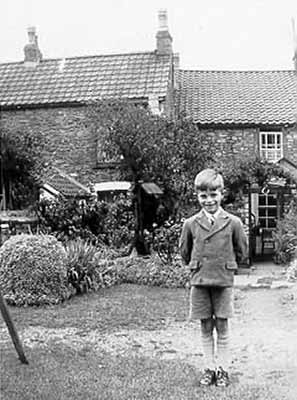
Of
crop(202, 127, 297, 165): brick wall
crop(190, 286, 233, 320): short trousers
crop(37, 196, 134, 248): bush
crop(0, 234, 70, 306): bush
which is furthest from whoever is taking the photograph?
crop(202, 127, 297, 165): brick wall

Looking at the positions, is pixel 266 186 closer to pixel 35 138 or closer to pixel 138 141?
pixel 138 141

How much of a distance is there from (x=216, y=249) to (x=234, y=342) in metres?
2.43

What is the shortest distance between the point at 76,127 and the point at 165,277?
7354mm

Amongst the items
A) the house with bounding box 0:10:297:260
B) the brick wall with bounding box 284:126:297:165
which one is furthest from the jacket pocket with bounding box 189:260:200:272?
the brick wall with bounding box 284:126:297:165

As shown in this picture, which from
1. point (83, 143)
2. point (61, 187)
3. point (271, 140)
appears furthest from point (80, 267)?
point (271, 140)

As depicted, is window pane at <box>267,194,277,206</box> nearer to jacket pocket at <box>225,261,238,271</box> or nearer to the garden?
the garden

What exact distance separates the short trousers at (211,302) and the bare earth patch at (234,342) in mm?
639

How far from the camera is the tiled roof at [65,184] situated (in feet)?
57.6

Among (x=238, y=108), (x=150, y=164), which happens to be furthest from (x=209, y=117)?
(x=150, y=164)

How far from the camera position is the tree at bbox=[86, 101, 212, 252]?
14547 millimetres

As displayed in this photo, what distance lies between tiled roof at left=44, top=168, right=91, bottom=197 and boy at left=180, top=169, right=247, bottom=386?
12387mm

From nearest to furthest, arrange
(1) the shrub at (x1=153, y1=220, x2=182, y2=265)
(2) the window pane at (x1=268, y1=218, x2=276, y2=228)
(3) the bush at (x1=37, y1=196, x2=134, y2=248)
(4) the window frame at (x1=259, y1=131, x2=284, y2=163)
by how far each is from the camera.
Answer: (1) the shrub at (x1=153, y1=220, x2=182, y2=265) → (3) the bush at (x1=37, y1=196, x2=134, y2=248) → (2) the window pane at (x1=268, y1=218, x2=276, y2=228) → (4) the window frame at (x1=259, y1=131, x2=284, y2=163)

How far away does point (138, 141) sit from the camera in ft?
47.6

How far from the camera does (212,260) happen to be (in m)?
4.84
